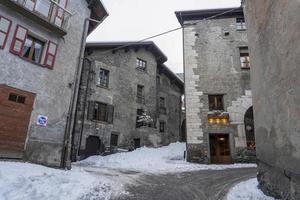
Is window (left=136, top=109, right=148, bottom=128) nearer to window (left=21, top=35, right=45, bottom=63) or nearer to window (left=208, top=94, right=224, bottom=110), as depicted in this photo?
window (left=208, top=94, right=224, bottom=110)

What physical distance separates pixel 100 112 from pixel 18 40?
377 inches

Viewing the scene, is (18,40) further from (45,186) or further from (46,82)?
(45,186)

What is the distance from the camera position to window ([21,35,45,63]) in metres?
9.84

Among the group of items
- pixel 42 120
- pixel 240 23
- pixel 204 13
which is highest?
pixel 204 13

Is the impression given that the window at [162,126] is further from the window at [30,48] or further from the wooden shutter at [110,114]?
the window at [30,48]

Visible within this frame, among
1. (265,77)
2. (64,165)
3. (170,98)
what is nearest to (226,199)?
(265,77)

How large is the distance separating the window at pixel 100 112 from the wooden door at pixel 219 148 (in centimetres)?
816

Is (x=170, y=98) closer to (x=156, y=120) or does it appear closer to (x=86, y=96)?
(x=156, y=120)

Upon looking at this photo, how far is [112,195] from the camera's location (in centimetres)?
612

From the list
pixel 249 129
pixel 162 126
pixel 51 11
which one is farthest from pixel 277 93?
pixel 162 126

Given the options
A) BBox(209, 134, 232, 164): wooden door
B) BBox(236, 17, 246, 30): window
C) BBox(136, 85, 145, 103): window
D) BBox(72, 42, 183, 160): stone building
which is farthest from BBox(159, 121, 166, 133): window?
BBox(236, 17, 246, 30): window

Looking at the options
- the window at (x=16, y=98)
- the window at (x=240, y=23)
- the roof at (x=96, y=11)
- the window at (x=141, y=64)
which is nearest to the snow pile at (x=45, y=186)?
the window at (x=16, y=98)

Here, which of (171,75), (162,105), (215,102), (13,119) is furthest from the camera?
(171,75)

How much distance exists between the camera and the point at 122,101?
19.8 meters
